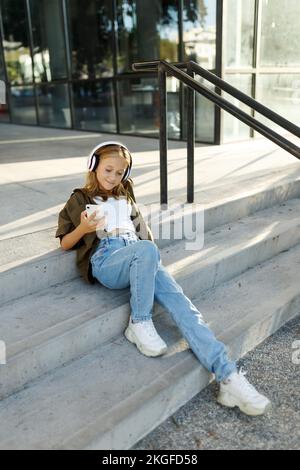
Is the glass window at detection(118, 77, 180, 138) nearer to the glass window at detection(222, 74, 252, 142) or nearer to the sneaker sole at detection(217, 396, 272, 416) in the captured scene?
the glass window at detection(222, 74, 252, 142)

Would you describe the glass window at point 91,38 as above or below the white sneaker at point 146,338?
above

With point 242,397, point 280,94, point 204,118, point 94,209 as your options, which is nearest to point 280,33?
point 280,94

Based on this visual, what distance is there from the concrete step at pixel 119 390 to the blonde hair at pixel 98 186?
2.41ft

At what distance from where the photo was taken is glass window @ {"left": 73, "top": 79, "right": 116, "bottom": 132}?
311 inches

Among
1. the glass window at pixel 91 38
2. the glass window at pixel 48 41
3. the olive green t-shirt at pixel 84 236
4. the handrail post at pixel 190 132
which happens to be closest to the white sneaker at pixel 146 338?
the olive green t-shirt at pixel 84 236

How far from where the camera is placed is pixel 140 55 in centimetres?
755

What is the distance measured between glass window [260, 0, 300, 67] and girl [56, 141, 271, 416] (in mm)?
5111

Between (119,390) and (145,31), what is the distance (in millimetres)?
6926

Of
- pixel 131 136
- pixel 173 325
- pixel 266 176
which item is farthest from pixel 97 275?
pixel 131 136

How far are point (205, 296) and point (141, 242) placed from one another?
668mm

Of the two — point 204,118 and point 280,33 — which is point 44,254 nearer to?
point 204,118

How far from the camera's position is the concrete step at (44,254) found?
2223 millimetres

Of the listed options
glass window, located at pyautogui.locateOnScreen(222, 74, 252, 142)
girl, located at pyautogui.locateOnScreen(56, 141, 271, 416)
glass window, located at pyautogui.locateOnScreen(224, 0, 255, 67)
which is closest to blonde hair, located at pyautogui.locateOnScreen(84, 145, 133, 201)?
girl, located at pyautogui.locateOnScreen(56, 141, 271, 416)

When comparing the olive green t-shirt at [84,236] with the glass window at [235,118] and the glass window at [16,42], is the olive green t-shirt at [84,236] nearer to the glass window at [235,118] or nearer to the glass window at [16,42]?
the glass window at [235,118]
